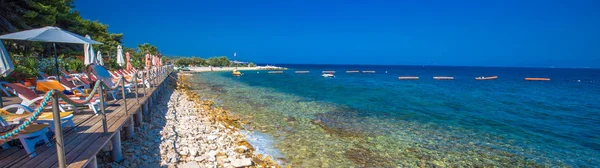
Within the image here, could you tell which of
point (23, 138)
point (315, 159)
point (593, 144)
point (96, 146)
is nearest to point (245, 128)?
point (315, 159)

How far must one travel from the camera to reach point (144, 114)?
9000mm

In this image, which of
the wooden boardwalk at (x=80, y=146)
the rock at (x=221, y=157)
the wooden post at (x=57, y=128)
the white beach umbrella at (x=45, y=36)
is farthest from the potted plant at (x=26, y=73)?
the wooden post at (x=57, y=128)

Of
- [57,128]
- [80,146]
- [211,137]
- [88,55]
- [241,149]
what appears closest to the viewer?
[57,128]

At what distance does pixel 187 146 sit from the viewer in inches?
261

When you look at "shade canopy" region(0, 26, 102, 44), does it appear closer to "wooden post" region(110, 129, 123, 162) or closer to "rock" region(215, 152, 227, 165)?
"wooden post" region(110, 129, 123, 162)

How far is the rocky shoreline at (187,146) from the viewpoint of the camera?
5.57 meters

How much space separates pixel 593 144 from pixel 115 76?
1824 cm

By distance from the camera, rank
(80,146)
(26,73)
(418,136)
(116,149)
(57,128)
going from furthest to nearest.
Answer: (26,73) → (418,136) → (116,149) → (80,146) → (57,128)

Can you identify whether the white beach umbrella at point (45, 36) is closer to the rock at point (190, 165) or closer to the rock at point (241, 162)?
the rock at point (190, 165)

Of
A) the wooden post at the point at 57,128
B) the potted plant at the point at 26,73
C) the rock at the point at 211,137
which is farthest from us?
the potted plant at the point at 26,73

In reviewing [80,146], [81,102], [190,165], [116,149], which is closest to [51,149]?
[80,146]

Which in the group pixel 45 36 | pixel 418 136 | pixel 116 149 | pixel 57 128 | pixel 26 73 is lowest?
pixel 418 136

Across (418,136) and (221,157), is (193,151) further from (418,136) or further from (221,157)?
(418,136)

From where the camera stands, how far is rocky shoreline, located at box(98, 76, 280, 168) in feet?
18.3
